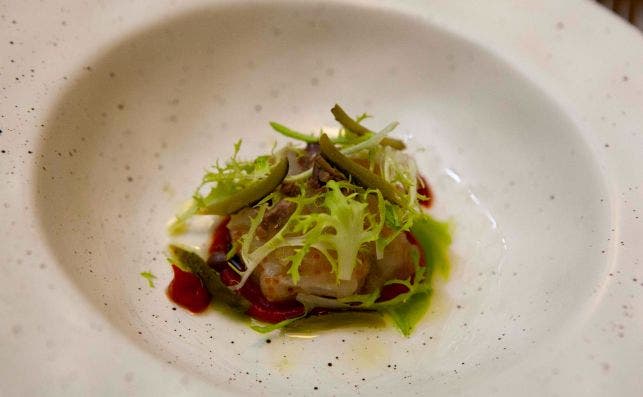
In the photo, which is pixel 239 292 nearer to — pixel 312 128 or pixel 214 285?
pixel 214 285

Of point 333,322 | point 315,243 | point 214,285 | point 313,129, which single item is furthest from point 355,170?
point 313,129

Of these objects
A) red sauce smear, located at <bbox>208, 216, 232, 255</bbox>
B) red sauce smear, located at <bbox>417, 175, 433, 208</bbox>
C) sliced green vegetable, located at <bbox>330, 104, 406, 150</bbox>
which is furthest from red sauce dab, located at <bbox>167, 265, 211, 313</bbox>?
red sauce smear, located at <bbox>417, 175, 433, 208</bbox>

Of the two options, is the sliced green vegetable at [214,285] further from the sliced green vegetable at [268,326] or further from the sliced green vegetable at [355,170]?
the sliced green vegetable at [355,170]

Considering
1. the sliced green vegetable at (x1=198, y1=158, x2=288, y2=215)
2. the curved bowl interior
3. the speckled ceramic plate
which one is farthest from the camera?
the sliced green vegetable at (x1=198, y1=158, x2=288, y2=215)

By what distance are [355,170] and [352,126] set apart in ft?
1.04

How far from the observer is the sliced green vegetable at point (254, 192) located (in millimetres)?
2150

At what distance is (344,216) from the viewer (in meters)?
1.97

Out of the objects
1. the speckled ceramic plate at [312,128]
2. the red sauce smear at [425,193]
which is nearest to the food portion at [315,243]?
the speckled ceramic plate at [312,128]

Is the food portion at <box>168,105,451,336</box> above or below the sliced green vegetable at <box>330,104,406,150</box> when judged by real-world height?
below

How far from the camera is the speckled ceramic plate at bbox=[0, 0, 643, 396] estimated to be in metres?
1.56

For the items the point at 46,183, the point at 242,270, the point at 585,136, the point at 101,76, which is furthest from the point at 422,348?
the point at 101,76

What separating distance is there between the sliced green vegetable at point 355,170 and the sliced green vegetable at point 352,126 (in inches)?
8.4

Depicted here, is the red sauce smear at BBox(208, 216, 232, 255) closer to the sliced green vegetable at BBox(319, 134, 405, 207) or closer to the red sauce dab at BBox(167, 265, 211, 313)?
the red sauce dab at BBox(167, 265, 211, 313)

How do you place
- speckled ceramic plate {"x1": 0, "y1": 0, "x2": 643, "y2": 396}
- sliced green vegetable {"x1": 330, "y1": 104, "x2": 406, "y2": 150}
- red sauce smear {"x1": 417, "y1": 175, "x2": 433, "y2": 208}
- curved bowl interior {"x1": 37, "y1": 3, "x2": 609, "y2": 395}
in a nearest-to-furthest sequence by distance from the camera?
speckled ceramic plate {"x1": 0, "y1": 0, "x2": 643, "y2": 396}, curved bowl interior {"x1": 37, "y1": 3, "x2": 609, "y2": 395}, sliced green vegetable {"x1": 330, "y1": 104, "x2": 406, "y2": 150}, red sauce smear {"x1": 417, "y1": 175, "x2": 433, "y2": 208}
